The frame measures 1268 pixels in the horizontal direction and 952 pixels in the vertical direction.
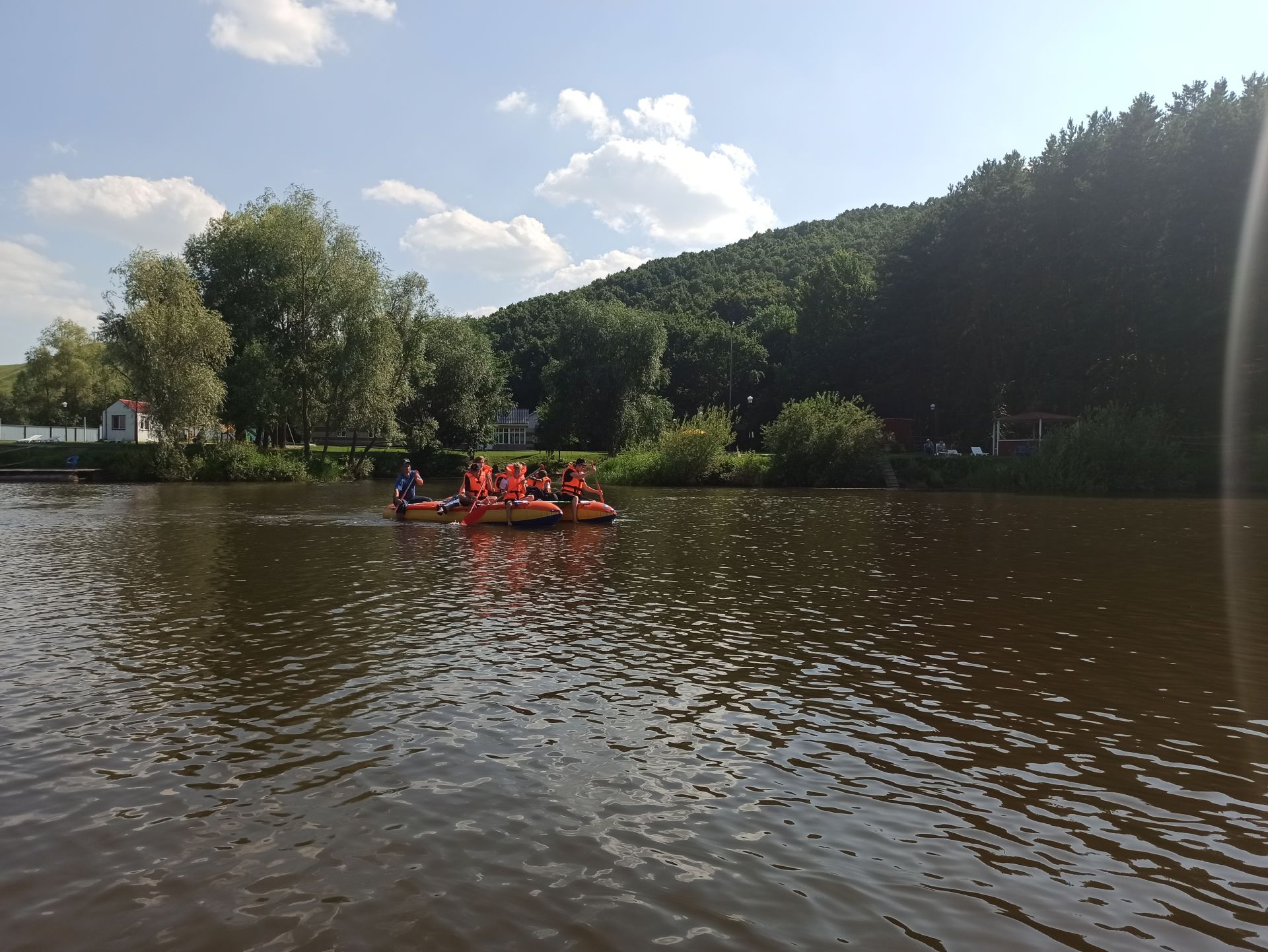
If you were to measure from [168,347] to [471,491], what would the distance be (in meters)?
26.6

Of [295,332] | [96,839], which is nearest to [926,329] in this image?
[295,332]

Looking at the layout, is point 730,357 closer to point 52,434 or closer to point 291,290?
point 291,290

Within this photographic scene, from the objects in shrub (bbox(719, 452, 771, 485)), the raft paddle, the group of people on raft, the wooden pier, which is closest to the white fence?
the wooden pier

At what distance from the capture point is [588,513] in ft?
84.9

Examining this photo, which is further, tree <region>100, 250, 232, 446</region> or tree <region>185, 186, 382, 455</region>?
tree <region>185, 186, 382, 455</region>

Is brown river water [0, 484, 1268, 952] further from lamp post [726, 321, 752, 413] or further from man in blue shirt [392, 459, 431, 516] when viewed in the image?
lamp post [726, 321, 752, 413]

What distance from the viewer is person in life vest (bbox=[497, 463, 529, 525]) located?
80.9 ft

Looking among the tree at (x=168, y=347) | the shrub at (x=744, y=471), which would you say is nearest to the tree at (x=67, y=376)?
the tree at (x=168, y=347)

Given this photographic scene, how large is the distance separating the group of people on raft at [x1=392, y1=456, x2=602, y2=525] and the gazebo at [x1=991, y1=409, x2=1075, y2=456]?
31.7m

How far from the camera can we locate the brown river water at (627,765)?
184 inches

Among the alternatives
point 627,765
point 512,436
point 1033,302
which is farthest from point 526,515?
point 512,436

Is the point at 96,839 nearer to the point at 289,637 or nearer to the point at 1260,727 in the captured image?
the point at 289,637

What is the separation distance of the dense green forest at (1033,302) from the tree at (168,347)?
26.9m

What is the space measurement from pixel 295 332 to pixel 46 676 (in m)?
45.2
